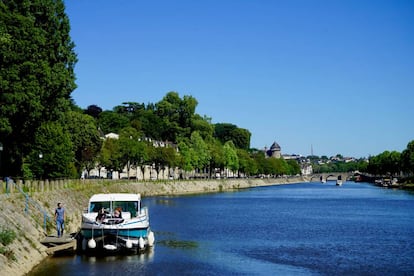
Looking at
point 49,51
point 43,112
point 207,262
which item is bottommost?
point 207,262

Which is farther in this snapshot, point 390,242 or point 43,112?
point 43,112

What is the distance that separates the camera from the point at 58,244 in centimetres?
3544

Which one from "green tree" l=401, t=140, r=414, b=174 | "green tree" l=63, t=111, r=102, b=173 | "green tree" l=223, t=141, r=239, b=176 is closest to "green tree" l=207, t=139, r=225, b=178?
"green tree" l=223, t=141, r=239, b=176

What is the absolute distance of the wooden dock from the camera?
34.9 meters

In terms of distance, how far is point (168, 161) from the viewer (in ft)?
449

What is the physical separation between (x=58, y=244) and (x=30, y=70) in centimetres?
1770

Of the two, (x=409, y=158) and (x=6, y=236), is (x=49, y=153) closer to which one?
(x=6, y=236)

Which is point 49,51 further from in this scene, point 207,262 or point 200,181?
point 200,181

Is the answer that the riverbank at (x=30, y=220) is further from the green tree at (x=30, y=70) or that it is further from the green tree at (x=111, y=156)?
the green tree at (x=111, y=156)

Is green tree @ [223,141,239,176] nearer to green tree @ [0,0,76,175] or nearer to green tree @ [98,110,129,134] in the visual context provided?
green tree @ [98,110,129,134]

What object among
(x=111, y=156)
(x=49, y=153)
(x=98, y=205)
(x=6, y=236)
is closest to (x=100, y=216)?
(x=98, y=205)

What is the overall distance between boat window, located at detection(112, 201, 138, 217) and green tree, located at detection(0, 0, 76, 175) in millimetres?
12036

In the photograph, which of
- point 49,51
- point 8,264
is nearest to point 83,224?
point 8,264

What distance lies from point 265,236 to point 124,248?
51.8ft
